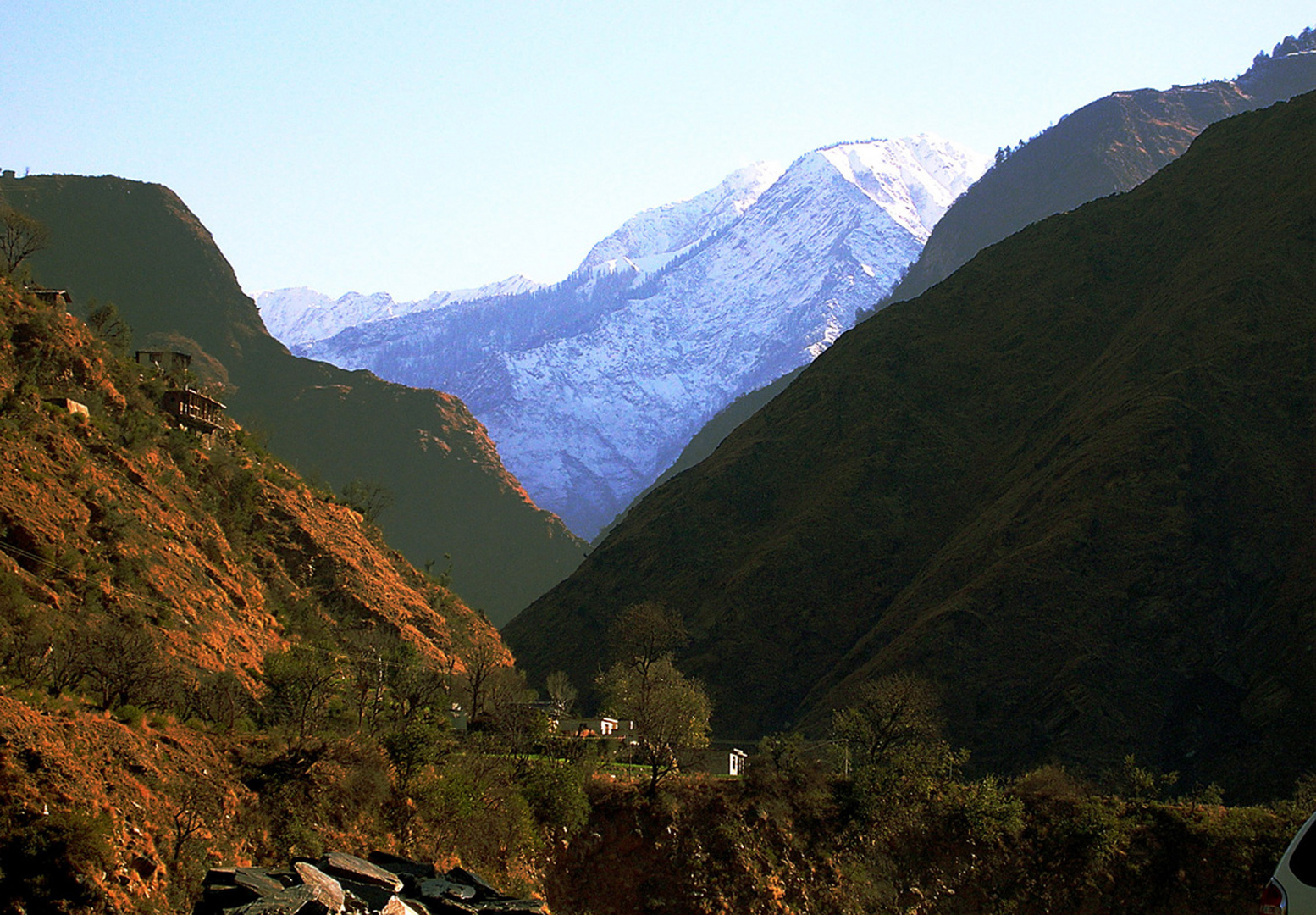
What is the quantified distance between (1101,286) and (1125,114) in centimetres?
A: 10951

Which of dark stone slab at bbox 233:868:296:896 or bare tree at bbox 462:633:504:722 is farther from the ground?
dark stone slab at bbox 233:868:296:896

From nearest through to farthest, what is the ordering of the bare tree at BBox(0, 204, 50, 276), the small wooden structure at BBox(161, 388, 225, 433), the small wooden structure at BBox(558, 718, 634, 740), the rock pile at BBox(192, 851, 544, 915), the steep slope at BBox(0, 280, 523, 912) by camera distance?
the rock pile at BBox(192, 851, 544, 915)
the steep slope at BBox(0, 280, 523, 912)
the small wooden structure at BBox(558, 718, 634, 740)
the bare tree at BBox(0, 204, 50, 276)
the small wooden structure at BBox(161, 388, 225, 433)

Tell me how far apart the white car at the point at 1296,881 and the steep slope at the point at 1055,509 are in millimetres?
49015

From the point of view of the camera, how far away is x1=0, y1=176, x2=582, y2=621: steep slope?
11600cm

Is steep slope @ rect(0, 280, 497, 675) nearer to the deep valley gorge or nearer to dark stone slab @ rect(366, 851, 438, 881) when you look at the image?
the deep valley gorge

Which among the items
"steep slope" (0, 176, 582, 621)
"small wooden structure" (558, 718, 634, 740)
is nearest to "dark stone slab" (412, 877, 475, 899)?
"small wooden structure" (558, 718, 634, 740)

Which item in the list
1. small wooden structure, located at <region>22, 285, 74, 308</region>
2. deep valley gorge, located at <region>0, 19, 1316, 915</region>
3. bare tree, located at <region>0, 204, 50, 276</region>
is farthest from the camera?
bare tree, located at <region>0, 204, 50, 276</region>

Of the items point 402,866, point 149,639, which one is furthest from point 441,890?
point 149,639

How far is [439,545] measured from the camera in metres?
129

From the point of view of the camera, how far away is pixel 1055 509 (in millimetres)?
68188

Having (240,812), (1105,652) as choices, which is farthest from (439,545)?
(240,812)

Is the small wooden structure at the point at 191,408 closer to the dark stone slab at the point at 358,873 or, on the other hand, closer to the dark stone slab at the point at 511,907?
the dark stone slab at the point at 358,873

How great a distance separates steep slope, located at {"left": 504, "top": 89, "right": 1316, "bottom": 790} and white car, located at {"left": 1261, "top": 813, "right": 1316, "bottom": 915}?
49015 mm

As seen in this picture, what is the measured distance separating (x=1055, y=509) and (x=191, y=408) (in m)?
44.0
